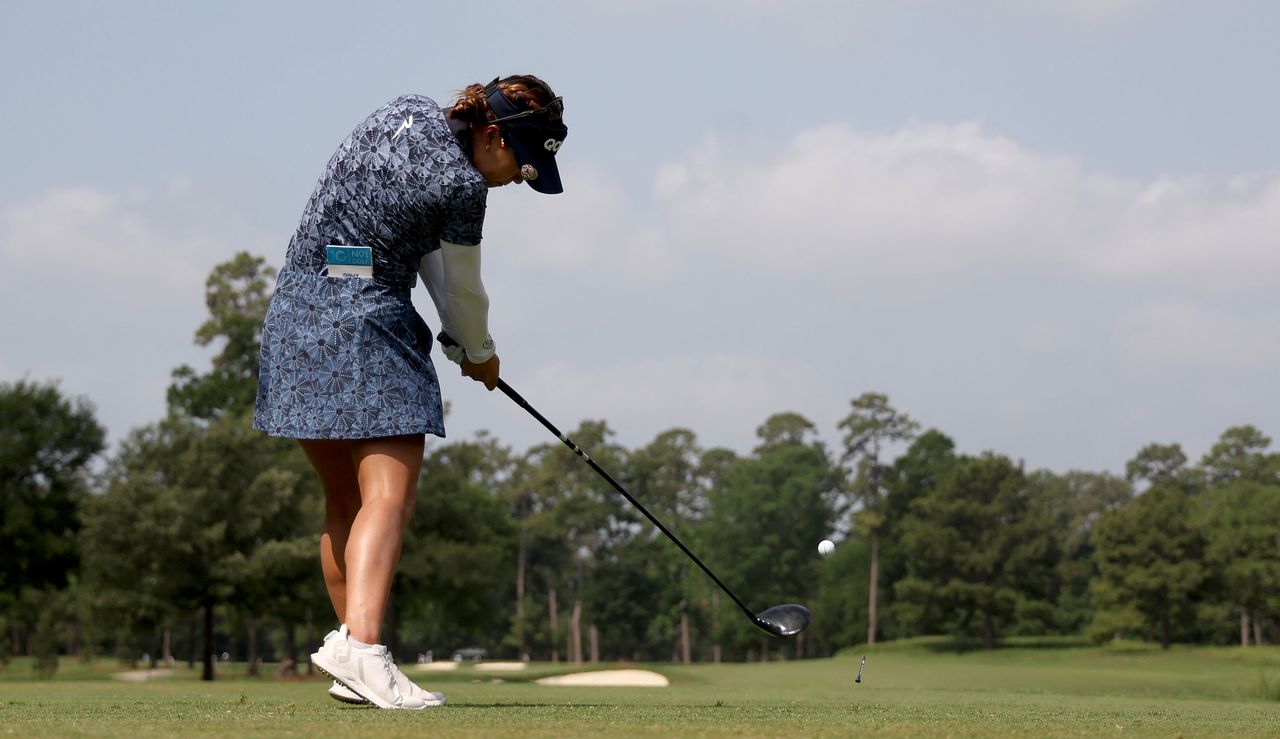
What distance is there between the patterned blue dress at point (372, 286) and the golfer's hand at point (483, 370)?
0.23m

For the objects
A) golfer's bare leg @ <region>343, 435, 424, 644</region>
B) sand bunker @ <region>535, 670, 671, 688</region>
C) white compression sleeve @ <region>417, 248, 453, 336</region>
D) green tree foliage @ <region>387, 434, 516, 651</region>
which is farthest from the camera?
green tree foliage @ <region>387, 434, 516, 651</region>

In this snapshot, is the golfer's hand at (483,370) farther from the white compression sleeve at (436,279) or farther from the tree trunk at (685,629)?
the tree trunk at (685,629)

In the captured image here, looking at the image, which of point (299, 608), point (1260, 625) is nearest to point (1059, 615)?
point (1260, 625)

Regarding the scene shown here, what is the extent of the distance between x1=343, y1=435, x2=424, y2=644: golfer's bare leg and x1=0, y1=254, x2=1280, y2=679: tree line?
2795cm

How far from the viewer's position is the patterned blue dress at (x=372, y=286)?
4723 mm

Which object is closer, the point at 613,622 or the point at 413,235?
the point at 413,235

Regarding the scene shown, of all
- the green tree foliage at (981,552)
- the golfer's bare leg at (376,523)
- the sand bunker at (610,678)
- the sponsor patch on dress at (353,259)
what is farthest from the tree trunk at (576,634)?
the sponsor patch on dress at (353,259)

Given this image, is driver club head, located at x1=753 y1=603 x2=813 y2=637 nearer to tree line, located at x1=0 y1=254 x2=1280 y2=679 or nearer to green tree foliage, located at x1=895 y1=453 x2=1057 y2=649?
tree line, located at x1=0 y1=254 x2=1280 y2=679

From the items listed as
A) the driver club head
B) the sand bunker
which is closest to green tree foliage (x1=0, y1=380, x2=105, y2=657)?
the sand bunker

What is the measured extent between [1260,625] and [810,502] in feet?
86.8

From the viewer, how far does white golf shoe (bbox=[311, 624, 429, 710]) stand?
4.54 metres

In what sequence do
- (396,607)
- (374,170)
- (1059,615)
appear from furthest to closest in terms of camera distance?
(1059,615), (396,607), (374,170)

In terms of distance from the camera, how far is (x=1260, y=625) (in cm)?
7762

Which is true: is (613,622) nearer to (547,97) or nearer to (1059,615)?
(1059,615)
